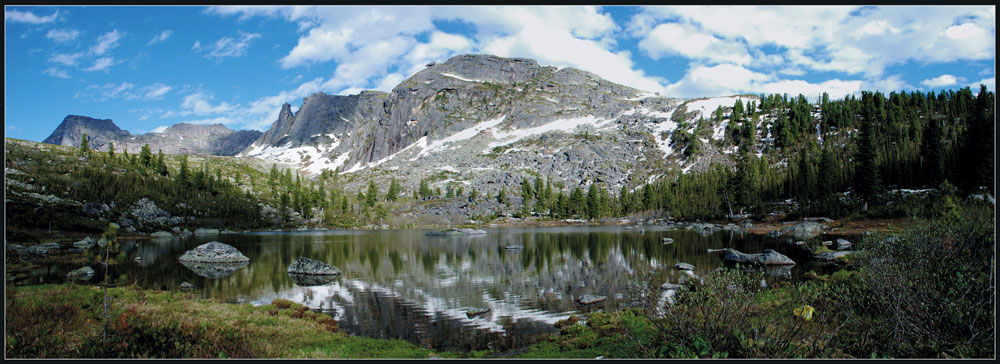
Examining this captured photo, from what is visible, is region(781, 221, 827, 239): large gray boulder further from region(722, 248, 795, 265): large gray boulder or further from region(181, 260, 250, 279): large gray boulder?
region(181, 260, 250, 279): large gray boulder

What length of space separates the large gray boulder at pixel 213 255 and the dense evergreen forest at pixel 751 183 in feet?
208

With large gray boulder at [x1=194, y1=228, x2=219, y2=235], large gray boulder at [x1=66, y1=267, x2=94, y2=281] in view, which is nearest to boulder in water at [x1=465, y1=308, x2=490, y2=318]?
large gray boulder at [x1=66, y1=267, x2=94, y2=281]

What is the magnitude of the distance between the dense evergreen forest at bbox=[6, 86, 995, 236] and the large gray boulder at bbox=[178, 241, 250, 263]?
63.4 meters

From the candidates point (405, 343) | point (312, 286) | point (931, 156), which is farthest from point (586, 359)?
point (931, 156)

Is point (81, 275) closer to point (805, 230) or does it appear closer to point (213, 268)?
point (213, 268)

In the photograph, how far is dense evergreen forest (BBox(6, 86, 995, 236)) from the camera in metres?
88.9

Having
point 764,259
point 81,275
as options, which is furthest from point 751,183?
point 81,275

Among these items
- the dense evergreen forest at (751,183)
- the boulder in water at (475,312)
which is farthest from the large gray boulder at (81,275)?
the dense evergreen forest at (751,183)

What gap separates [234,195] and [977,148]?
202 metres

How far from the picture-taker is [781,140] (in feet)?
618

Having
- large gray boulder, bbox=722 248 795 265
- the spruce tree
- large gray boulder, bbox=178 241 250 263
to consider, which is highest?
the spruce tree

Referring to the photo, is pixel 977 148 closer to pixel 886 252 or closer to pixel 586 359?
pixel 886 252

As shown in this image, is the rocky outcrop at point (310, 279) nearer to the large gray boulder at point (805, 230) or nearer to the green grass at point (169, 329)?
the green grass at point (169, 329)

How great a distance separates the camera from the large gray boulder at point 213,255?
4712 centimetres
